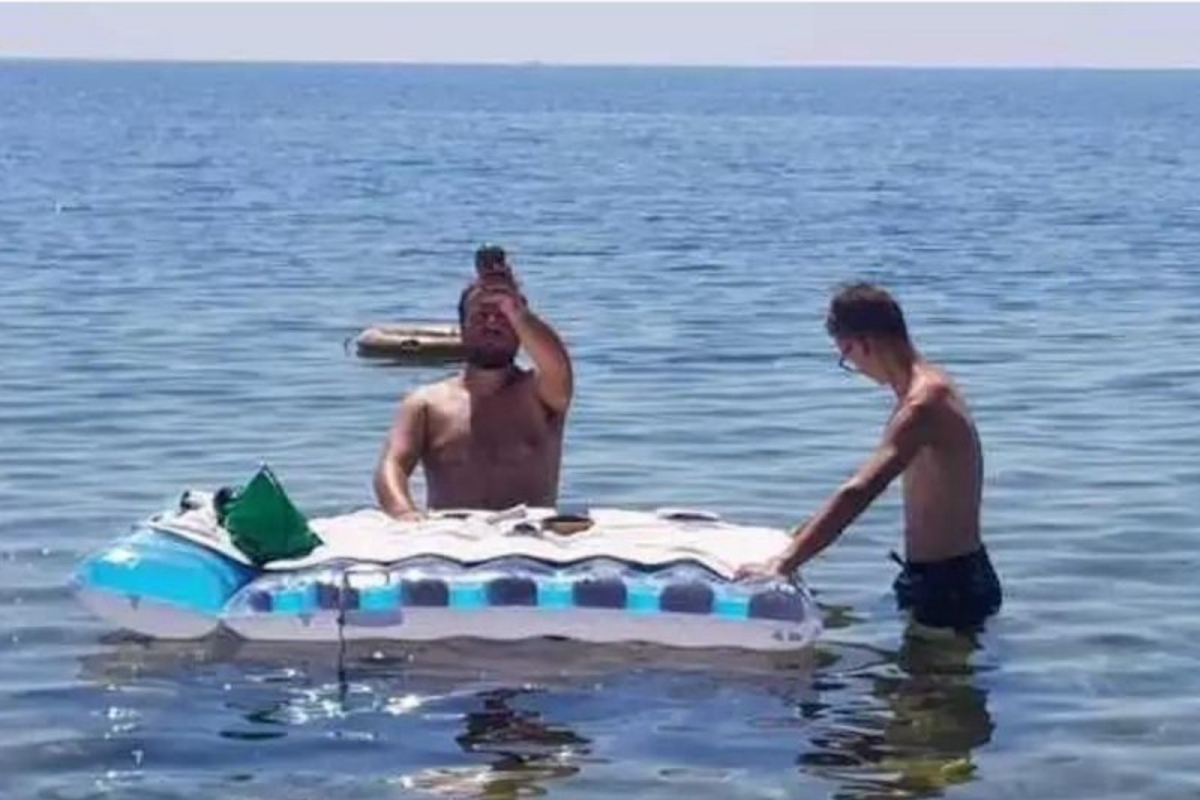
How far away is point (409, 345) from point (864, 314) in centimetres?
1242

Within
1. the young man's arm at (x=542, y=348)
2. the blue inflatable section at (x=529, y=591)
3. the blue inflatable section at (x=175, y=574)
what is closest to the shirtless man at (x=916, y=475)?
the blue inflatable section at (x=529, y=591)

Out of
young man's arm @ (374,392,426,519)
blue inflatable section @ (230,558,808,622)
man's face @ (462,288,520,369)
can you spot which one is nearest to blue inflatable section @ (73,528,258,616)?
blue inflatable section @ (230,558,808,622)

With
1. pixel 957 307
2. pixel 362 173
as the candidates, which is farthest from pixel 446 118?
pixel 957 307

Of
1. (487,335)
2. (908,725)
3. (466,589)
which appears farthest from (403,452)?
(908,725)

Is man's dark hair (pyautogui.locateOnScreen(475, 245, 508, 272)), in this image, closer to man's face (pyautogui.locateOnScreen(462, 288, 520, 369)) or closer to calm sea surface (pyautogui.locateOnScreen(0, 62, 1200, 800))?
man's face (pyautogui.locateOnScreen(462, 288, 520, 369))

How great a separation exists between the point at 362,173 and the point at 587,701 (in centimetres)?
5337

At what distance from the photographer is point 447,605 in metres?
9.79

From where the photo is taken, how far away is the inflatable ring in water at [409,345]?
71.3 feet

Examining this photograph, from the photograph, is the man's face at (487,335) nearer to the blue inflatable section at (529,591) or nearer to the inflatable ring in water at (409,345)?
the blue inflatable section at (529,591)

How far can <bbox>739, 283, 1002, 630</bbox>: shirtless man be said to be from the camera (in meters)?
9.68

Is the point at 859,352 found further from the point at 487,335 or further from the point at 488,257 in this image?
the point at 487,335

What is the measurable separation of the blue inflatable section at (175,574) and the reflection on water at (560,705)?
223 millimetres

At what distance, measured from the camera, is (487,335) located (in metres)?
10.9

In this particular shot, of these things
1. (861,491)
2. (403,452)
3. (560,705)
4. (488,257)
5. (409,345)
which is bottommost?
(560,705)
